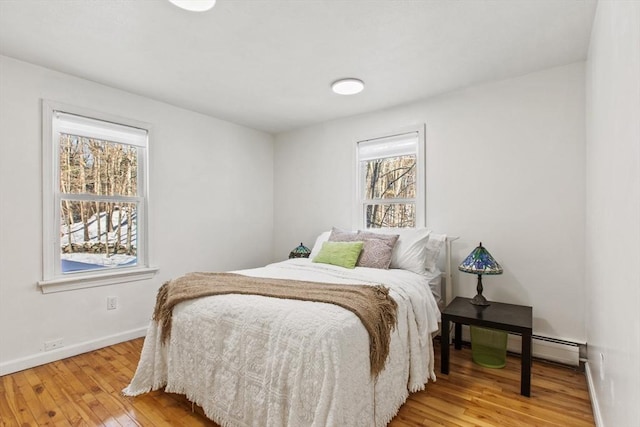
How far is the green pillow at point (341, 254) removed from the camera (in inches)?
113

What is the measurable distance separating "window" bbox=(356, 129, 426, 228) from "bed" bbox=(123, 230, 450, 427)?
4.15 feet

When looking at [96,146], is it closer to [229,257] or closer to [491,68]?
[229,257]

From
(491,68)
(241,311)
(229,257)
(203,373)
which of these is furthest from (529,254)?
(229,257)

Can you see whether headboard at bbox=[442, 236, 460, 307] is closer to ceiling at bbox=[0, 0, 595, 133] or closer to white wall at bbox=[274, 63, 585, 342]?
white wall at bbox=[274, 63, 585, 342]

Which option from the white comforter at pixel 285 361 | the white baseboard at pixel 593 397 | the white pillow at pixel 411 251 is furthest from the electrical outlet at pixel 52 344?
the white baseboard at pixel 593 397

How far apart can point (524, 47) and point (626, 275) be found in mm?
1905

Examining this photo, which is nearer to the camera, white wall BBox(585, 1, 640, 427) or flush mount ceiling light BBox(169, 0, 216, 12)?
white wall BBox(585, 1, 640, 427)

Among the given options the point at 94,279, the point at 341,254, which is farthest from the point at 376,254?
the point at 94,279

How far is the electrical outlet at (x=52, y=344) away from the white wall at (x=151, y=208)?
36 mm

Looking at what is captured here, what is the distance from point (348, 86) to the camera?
2.96 meters

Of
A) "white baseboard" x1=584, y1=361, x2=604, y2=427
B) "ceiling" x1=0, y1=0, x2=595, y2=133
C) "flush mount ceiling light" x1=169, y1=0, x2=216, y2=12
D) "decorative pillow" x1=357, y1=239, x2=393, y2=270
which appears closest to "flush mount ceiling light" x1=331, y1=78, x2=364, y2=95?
"ceiling" x1=0, y1=0, x2=595, y2=133

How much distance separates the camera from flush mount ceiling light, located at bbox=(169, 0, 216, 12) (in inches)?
71.9

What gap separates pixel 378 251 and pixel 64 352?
283cm

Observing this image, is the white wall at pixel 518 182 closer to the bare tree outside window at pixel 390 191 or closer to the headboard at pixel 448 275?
the headboard at pixel 448 275
